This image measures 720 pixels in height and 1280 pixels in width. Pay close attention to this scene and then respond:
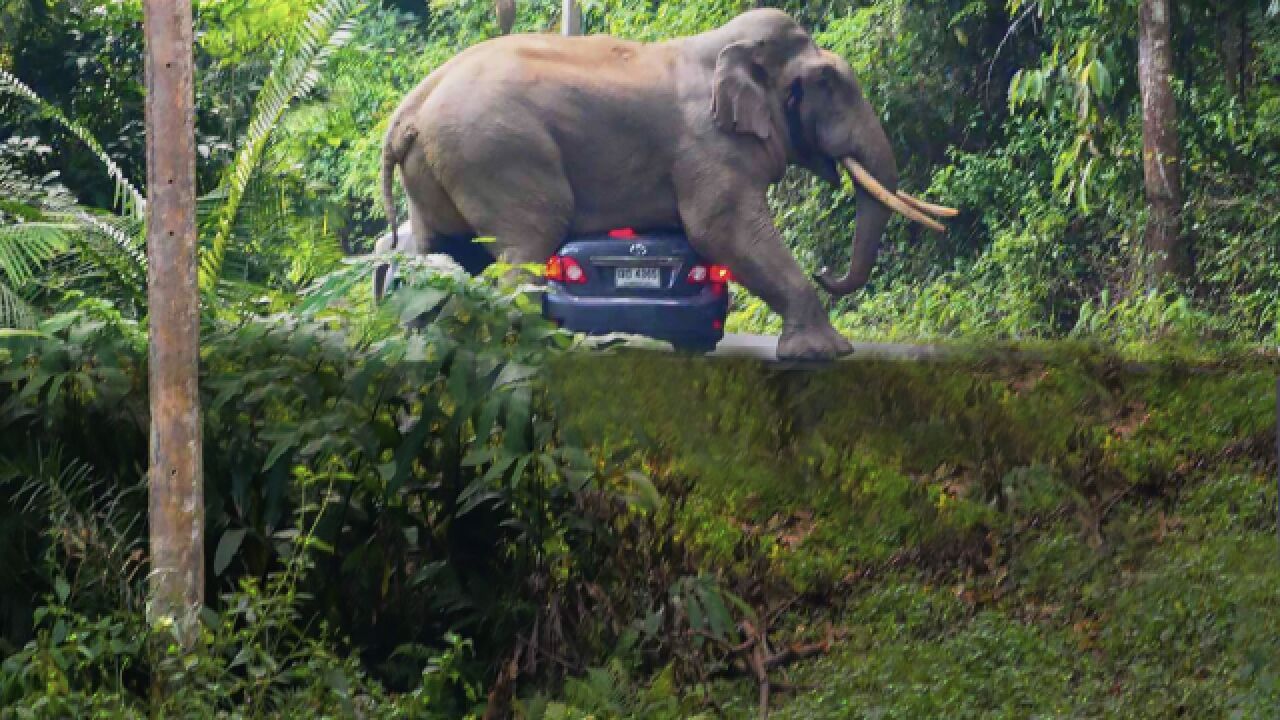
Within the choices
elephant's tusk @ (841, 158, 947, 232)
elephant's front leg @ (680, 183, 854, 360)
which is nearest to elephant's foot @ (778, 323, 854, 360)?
elephant's front leg @ (680, 183, 854, 360)

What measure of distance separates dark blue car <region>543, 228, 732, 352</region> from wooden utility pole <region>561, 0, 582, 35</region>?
9.66 feet

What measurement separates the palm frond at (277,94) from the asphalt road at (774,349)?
79.4 inches

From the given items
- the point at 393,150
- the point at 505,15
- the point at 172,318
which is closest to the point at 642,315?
the point at 393,150

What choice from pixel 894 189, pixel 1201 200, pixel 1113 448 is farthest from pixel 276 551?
pixel 1201 200

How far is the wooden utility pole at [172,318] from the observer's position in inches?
192

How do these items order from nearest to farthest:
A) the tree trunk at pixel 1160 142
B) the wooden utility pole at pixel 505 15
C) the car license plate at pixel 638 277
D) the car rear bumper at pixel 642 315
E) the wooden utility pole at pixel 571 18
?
1. the car rear bumper at pixel 642 315
2. the car license plate at pixel 638 277
3. the tree trunk at pixel 1160 142
4. the wooden utility pole at pixel 571 18
5. the wooden utility pole at pixel 505 15

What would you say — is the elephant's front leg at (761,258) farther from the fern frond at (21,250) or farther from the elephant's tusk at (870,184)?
the fern frond at (21,250)

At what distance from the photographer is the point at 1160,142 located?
398 inches

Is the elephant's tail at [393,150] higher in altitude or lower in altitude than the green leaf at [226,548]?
higher

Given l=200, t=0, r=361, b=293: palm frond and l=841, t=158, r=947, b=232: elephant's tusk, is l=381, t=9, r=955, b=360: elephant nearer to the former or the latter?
l=841, t=158, r=947, b=232: elephant's tusk

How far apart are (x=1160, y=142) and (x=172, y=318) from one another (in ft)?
22.8

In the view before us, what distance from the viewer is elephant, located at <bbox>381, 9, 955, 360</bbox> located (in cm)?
827

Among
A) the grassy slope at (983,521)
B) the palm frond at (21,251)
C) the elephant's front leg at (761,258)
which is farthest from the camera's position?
the elephant's front leg at (761,258)

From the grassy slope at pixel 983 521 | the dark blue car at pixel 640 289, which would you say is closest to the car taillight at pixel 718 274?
the dark blue car at pixel 640 289
